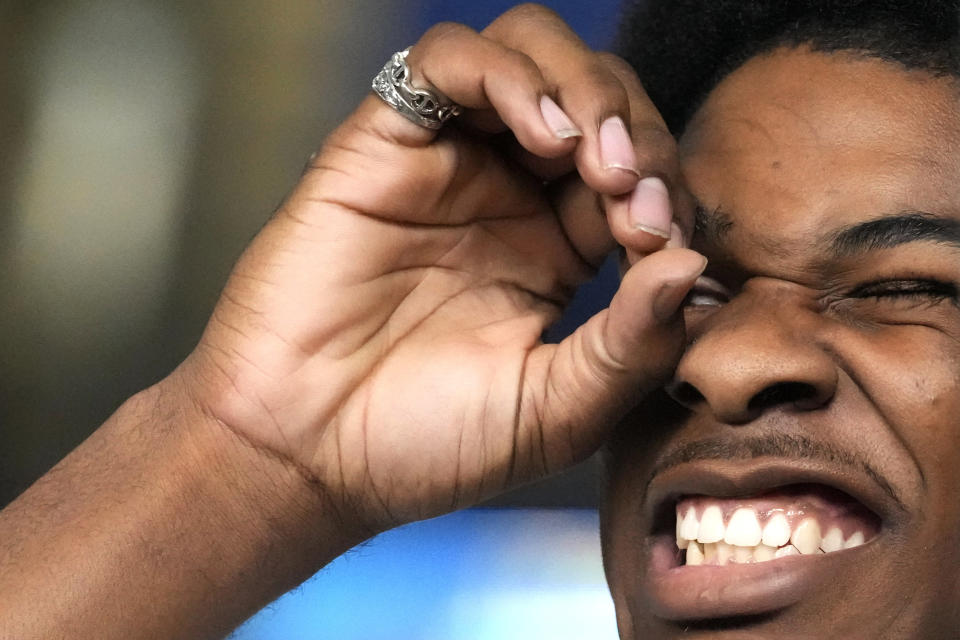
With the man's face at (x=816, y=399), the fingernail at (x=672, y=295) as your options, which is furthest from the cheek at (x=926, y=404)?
the fingernail at (x=672, y=295)

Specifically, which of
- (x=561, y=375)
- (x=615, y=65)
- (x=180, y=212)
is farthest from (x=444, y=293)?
(x=180, y=212)

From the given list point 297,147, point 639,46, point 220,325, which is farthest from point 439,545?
point 220,325

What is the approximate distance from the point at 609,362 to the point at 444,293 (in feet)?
0.80

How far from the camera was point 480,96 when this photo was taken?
41.3 inches

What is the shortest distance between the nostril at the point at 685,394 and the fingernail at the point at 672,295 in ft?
0.55

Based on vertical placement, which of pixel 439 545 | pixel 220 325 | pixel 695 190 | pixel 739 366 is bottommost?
pixel 439 545

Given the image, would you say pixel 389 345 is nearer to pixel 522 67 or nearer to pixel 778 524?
pixel 522 67

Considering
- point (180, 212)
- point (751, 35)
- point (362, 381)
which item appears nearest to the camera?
point (362, 381)

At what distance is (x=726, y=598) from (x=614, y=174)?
42 centimetres

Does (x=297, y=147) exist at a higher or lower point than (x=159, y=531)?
higher

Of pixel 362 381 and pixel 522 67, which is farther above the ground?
pixel 522 67

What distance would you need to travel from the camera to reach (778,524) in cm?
110

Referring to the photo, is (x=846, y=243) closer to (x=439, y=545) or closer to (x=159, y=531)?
(x=159, y=531)

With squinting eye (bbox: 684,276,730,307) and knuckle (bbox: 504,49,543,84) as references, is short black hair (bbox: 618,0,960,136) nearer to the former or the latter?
squinting eye (bbox: 684,276,730,307)
